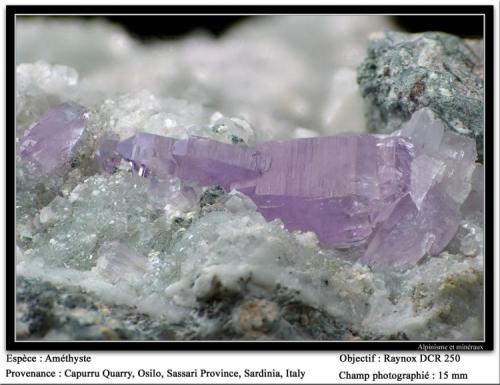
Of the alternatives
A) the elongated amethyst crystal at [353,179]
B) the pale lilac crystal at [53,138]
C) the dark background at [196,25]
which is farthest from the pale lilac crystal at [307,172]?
the dark background at [196,25]

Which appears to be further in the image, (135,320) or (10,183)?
(10,183)

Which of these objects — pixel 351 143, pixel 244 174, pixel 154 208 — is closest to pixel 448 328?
pixel 351 143

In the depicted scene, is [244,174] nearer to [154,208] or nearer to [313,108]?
[154,208]

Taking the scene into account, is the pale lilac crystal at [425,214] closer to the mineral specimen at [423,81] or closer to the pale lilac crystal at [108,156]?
the mineral specimen at [423,81]

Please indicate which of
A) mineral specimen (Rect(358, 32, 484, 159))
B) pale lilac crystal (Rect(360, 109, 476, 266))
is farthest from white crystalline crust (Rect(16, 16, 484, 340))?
mineral specimen (Rect(358, 32, 484, 159))

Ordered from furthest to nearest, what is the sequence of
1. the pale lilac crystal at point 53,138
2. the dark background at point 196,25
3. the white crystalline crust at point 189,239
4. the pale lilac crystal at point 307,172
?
1. the dark background at point 196,25
2. the pale lilac crystal at point 53,138
3. the pale lilac crystal at point 307,172
4. the white crystalline crust at point 189,239

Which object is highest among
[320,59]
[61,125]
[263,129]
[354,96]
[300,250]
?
[320,59]
